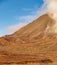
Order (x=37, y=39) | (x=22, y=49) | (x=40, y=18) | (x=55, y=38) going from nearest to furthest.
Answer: (x=22, y=49) < (x=55, y=38) < (x=37, y=39) < (x=40, y=18)

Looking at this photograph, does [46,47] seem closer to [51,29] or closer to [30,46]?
[30,46]

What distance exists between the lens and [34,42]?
113m

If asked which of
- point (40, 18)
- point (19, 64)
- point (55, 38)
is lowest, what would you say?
point (19, 64)

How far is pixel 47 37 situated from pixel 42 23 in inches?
955

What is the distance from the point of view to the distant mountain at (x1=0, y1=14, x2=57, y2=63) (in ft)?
269

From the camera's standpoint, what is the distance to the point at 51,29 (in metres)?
134

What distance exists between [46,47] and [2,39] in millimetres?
16272

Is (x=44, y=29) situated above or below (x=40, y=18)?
below

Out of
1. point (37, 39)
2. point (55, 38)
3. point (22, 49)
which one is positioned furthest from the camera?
point (37, 39)

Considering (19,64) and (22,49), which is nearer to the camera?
(19,64)

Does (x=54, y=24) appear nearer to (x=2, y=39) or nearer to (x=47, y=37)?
(x=47, y=37)

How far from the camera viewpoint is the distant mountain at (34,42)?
8212 centimetres

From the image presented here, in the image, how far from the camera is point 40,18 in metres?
150

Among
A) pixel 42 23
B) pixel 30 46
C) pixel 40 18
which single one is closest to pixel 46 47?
pixel 30 46
